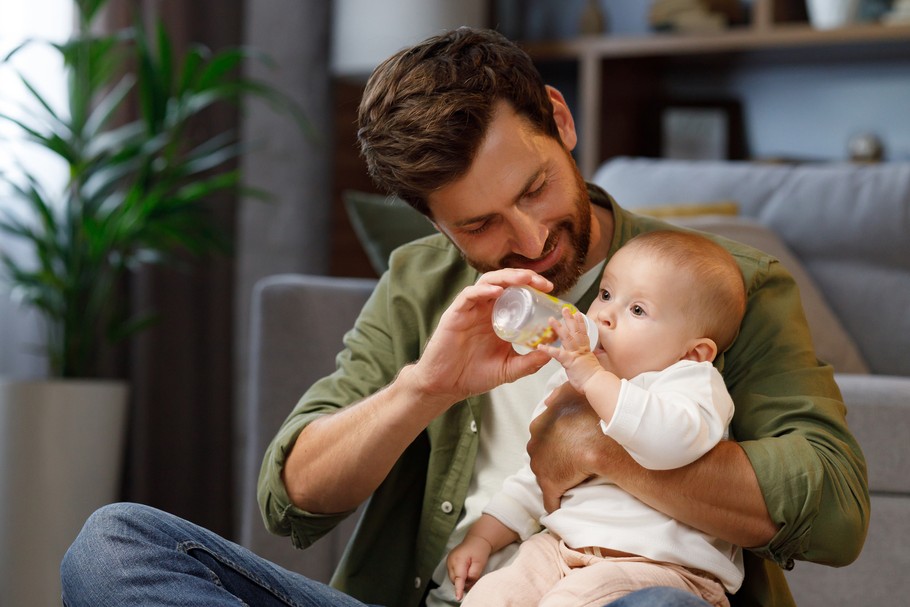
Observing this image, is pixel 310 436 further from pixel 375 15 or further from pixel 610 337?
pixel 375 15

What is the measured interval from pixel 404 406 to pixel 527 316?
7.9 inches

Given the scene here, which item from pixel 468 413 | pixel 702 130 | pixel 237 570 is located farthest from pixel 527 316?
pixel 702 130

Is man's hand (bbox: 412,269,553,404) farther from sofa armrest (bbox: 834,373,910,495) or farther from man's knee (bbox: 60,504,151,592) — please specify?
sofa armrest (bbox: 834,373,910,495)

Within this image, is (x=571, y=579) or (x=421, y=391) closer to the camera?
(x=571, y=579)

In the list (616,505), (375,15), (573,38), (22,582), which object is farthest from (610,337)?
(573,38)

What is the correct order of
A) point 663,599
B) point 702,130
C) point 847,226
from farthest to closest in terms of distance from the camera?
point 702,130 < point 847,226 < point 663,599

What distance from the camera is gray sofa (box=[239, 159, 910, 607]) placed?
70.7 inches

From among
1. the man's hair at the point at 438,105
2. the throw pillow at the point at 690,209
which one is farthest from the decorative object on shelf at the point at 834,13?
the man's hair at the point at 438,105

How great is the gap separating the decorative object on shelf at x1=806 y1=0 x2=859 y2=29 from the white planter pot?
6.95 ft

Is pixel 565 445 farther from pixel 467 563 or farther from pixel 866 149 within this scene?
pixel 866 149

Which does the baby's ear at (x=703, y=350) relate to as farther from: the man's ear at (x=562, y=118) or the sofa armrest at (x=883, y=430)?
the sofa armrest at (x=883, y=430)

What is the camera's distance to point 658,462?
1083mm

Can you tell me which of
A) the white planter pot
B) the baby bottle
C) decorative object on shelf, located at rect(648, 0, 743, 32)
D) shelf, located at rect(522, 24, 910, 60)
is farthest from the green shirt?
decorative object on shelf, located at rect(648, 0, 743, 32)

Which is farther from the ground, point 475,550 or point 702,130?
point 702,130
